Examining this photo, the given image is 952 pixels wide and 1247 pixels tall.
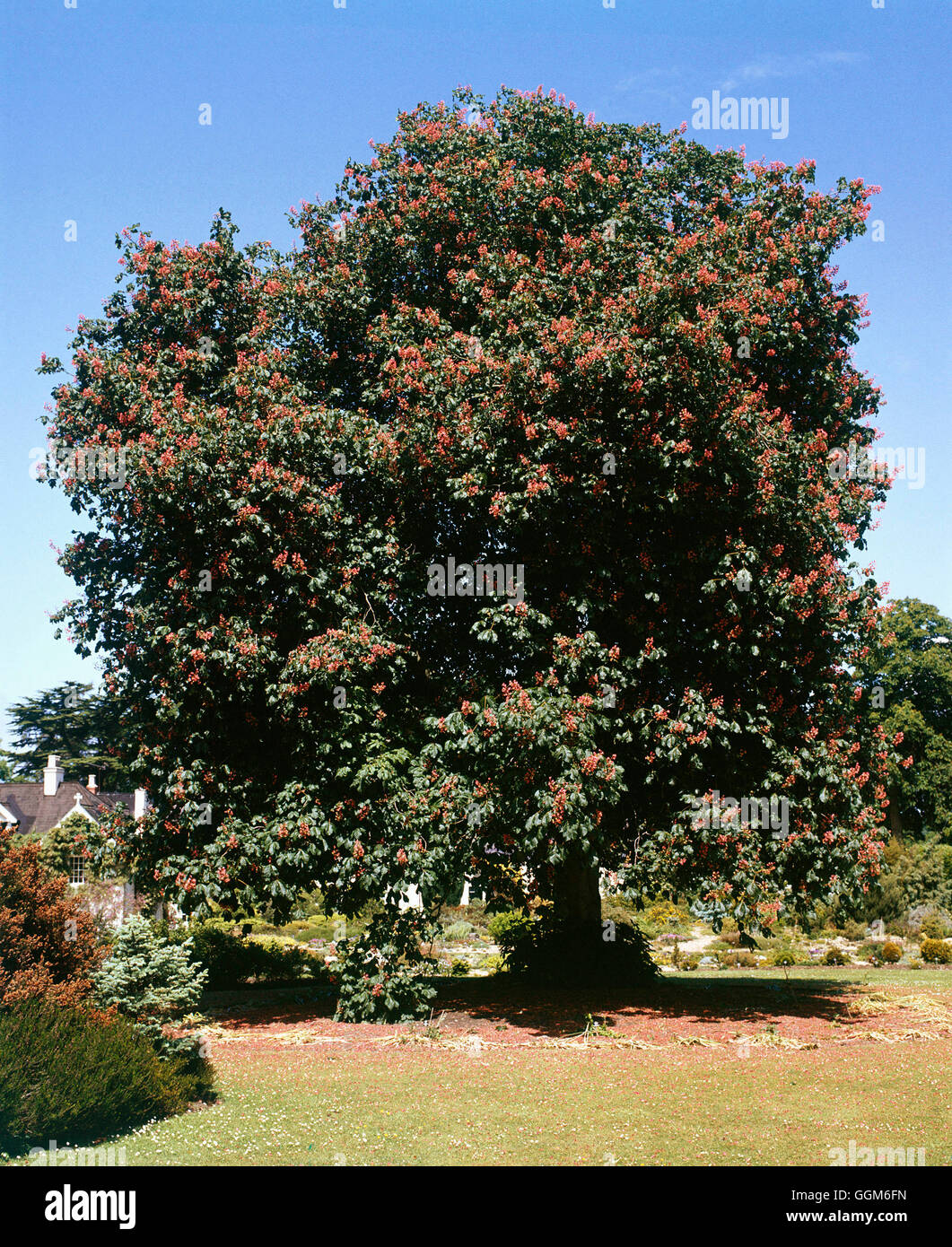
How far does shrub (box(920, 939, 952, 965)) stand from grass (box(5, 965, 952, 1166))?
12.3 m

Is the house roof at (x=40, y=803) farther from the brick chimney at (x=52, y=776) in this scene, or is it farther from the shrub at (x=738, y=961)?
the shrub at (x=738, y=961)

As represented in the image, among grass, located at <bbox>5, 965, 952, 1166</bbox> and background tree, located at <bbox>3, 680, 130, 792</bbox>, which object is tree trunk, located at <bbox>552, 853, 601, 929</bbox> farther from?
background tree, located at <bbox>3, 680, 130, 792</bbox>

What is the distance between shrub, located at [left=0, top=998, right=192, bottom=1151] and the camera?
25.8ft

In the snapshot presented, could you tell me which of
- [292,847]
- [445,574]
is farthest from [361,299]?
[292,847]

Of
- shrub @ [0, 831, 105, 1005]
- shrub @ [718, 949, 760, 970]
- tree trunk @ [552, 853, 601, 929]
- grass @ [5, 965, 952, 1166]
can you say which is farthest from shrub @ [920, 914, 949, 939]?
shrub @ [0, 831, 105, 1005]

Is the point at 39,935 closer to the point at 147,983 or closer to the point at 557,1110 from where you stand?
the point at 147,983

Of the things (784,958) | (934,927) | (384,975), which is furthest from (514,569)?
(934,927)

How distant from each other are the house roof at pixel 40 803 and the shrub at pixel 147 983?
37336 mm

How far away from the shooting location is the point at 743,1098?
9742 mm

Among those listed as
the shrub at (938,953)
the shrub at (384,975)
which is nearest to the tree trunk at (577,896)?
the shrub at (384,975)

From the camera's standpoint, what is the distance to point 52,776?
4603 centimetres

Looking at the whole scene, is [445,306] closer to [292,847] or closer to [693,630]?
[693,630]

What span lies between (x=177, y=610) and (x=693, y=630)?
7982 mm

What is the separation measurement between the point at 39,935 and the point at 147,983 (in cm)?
133
